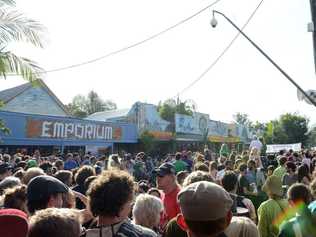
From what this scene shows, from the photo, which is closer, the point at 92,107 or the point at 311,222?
the point at 311,222

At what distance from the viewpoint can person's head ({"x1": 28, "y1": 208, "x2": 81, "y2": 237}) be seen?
2406mm

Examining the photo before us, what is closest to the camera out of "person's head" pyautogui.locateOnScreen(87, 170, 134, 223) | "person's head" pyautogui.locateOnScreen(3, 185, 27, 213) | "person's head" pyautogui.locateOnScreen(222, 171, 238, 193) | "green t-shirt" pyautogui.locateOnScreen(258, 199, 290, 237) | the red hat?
the red hat

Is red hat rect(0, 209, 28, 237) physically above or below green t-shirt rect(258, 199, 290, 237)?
above

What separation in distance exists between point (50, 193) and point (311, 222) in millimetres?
2234

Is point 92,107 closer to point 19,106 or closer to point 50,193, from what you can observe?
point 19,106

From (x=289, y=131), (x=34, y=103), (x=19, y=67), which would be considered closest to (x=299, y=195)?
(x=19, y=67)

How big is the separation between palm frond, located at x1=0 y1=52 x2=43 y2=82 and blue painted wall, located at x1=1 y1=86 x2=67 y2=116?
19.9 m

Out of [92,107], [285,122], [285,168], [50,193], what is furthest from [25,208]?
[92,107]

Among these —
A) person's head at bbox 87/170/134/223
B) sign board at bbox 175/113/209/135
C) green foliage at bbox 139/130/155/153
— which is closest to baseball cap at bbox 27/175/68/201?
person's head at bbox 87/170/134/223

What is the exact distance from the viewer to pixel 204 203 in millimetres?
2402

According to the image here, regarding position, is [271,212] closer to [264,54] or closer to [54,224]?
[54,224]

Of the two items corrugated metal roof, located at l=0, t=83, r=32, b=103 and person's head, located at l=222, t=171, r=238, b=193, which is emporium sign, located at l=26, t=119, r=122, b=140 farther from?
person's head, located at l=222, t=171, r=238, b=193

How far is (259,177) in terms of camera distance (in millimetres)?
11008

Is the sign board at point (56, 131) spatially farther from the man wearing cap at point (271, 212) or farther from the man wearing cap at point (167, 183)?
the man wearing cap at point (271, 212)
